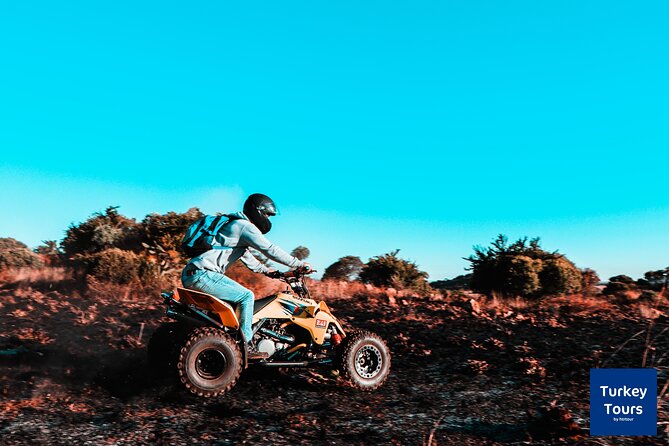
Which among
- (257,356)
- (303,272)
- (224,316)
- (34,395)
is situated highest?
(303,272)

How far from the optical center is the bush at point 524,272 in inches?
659

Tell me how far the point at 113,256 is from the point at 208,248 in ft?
30.6

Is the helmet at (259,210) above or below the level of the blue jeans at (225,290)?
above

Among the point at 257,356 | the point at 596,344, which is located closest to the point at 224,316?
the point at 257,356

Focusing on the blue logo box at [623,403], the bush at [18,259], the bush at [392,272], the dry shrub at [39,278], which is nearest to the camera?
the blue logo box at [623,403]

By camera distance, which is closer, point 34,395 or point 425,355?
point 34,395

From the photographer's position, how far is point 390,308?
11875mm

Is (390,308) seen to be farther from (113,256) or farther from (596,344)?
(113,256)

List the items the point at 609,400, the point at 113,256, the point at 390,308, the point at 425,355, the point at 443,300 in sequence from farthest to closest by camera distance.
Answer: the point at 113,256 → the point at 443,300 → the point at 390,308 → the point at 425,355 → the point at 609,400

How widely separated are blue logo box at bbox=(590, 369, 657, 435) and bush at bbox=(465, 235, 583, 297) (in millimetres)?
12368

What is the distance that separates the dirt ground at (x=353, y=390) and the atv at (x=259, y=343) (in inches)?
10.2

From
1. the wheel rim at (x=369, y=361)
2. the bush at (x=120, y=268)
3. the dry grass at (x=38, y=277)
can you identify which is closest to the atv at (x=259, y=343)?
the wheel rim at (x=369, y=361)

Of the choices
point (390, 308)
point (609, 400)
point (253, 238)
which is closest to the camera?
point (609, 400)

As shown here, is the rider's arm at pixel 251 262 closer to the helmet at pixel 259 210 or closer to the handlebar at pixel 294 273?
the handlebar at pixel 294 273
